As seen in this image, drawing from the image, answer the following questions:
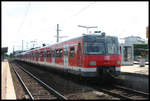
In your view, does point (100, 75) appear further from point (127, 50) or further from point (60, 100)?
point (127, 50)

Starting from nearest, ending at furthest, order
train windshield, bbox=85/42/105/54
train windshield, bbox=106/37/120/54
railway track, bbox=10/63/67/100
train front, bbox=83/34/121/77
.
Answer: railway track, bbox=10/63/67/100 < train front, bbox=83/34/121/77 < train windshield, bbox=85/42/105/54 < train windshield, bbox=106/37/120/54

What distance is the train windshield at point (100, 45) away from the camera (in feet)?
42.2

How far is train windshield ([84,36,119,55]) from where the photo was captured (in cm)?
1285

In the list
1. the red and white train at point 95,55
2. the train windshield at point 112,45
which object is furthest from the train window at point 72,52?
the train windshield at point 112,45

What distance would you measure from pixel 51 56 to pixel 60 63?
3686 mm

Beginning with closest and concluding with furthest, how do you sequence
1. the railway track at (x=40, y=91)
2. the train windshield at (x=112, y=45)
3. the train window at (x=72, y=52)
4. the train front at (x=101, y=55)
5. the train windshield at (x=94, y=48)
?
the railway track at (x=40, y=91)
the train front at (x=101, y=55)
the train windshield at (x=94, y=48)
the train windshield at (x=112, y=45)
the train window at (x=72, y=52)

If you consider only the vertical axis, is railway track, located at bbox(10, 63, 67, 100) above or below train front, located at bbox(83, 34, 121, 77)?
below

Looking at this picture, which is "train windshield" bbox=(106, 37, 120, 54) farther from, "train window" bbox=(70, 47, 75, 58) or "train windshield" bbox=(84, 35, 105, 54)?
"train window" bbox=(70, 47, 75, 58)

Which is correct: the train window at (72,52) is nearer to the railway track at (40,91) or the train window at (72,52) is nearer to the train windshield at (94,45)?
the train windshield at (94,45)

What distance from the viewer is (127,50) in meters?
27.8

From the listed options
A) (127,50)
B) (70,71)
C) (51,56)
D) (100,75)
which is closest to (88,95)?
(100,75)

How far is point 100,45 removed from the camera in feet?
43.1

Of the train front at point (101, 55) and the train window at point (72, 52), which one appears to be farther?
the train window at point (72, 52)

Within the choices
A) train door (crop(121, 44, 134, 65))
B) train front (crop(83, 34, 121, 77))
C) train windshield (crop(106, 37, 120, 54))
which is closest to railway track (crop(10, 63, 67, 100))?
train front (crop(83, 34, 121, 77))
